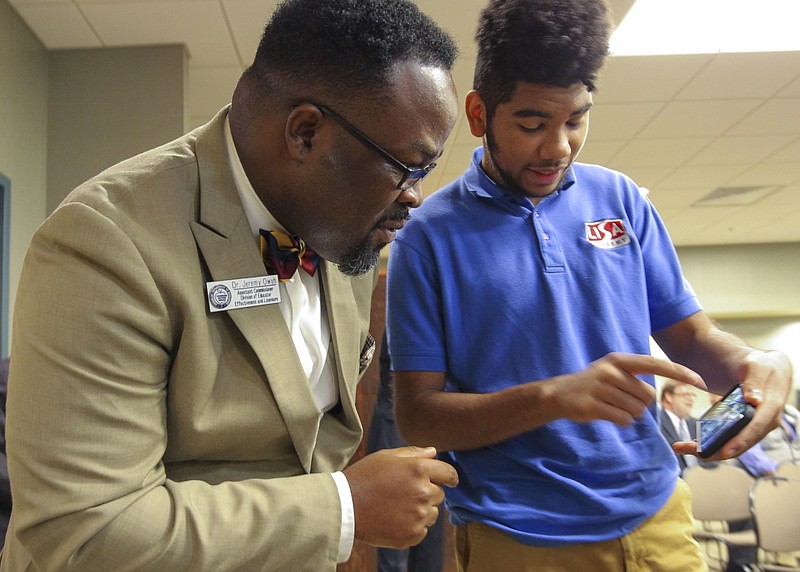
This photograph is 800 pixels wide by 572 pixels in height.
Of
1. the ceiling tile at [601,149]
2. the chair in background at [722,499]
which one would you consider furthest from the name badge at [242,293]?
the ceiling tile at [601,149]

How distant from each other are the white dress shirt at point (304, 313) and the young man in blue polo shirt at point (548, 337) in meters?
0.16

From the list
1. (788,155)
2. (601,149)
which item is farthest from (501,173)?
(788,155)

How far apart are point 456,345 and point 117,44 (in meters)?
3.48

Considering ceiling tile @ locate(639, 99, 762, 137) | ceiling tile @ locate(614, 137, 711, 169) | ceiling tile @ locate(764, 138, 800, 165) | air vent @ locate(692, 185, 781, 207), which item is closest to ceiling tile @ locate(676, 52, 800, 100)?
ceiling tile @ locate(639, 99, 762, 137)

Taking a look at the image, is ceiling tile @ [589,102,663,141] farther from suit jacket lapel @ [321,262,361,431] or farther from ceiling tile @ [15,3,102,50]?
suit jacket lapel @ [321,262,361,431]

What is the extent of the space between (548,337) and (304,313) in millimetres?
423

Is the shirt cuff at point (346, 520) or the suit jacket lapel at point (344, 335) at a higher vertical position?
the suit jacket lapel at point (344, 335)

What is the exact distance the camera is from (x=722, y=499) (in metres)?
3.98

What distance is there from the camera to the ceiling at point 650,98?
368 centimetres

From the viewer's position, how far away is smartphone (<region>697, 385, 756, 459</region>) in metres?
1.08

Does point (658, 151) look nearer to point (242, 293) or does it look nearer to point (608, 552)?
point (608, 552)

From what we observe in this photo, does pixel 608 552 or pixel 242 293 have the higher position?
pixel 242 293

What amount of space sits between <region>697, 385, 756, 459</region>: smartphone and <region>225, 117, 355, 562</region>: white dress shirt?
60cm

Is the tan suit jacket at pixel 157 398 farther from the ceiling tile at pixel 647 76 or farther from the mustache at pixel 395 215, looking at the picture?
the ceiling tile at pixel 647 76
